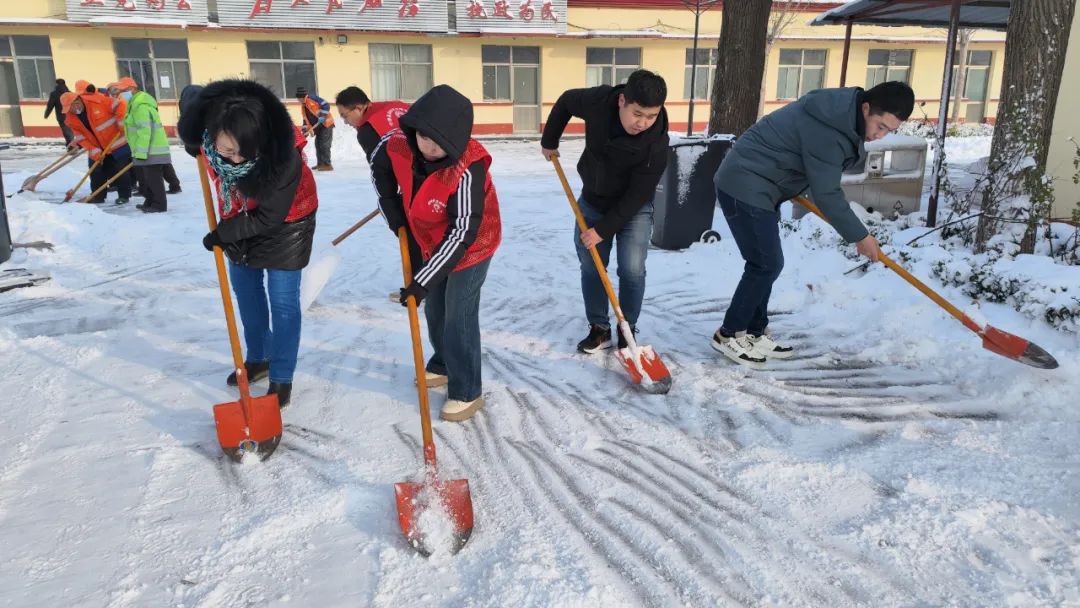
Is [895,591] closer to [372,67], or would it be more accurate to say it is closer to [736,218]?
[736,218]

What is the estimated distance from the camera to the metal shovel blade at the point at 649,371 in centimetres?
362

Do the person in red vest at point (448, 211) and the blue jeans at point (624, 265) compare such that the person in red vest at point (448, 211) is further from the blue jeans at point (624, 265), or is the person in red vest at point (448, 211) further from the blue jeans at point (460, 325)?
the blue jeans at point (624, 265)

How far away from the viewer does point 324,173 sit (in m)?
12.3

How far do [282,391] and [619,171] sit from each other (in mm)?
1982

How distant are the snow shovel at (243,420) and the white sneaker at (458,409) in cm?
72

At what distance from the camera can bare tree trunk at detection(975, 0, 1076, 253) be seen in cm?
444

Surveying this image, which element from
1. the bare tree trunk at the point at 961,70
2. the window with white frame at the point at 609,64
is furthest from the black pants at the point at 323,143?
the bare tree trunk at the point at 961,70

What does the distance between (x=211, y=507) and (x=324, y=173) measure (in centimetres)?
1042

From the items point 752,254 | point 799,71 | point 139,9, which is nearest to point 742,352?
point 752,254

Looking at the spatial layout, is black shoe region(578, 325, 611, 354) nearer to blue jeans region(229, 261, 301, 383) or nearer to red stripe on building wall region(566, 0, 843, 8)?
Result: blue jeans region(229, 261, 301, 383)

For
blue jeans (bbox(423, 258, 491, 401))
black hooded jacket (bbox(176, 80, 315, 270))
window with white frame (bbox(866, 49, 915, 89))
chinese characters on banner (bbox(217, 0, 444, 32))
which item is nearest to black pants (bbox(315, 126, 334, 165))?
chinese characters on banner (bbox(217, 0, 444, 32))

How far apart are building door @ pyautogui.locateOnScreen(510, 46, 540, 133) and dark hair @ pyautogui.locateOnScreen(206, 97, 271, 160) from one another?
18671 millimetres

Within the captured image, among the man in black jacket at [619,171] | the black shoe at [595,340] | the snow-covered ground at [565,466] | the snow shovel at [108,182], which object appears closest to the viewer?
the snow-covered ground at [565,466]

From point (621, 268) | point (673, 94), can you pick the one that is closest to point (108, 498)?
point (621, 268)
